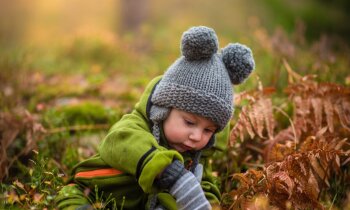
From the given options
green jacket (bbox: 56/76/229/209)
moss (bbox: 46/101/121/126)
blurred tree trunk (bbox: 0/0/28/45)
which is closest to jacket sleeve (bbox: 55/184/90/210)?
green jacket (bbox: 56/76/229/209)

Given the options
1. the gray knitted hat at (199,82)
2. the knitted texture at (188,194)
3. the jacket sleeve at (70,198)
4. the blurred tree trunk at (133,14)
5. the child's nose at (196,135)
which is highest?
the gray knitted hat at (199,82)

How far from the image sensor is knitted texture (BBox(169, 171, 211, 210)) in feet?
8.85

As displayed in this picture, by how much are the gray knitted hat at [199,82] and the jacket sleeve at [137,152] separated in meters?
0.18

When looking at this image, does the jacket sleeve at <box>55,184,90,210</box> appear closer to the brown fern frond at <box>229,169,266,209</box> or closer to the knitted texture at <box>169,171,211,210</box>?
the knitted texture at <box>169,171,211,210</box>

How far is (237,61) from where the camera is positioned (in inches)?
123

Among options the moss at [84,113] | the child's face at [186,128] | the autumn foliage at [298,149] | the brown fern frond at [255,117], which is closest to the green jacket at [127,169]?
the child's face at [186,128]

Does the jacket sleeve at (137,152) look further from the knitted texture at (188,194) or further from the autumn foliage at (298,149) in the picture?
the autumn foliage at (298,149)

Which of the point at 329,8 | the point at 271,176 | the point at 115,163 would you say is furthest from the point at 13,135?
the point at 329,8

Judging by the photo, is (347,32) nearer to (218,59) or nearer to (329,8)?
(329,8)

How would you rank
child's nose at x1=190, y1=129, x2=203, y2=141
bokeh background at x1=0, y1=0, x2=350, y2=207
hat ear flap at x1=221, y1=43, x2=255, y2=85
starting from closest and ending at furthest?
1. child's nose at x1=190, y1=129, x2=203, y2=141
2. hat ear flap at x1=221, y1=43, x2=255, y2=85
3. bokeh background at x1=0, y1=0, x2=350, y2=207

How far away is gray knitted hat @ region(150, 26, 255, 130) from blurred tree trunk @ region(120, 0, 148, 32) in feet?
33.4

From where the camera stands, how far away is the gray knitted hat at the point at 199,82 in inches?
115

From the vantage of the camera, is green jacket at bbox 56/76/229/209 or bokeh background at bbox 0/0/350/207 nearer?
green jacket at bbox 56/76/229/209

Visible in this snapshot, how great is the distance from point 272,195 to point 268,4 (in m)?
14.8
